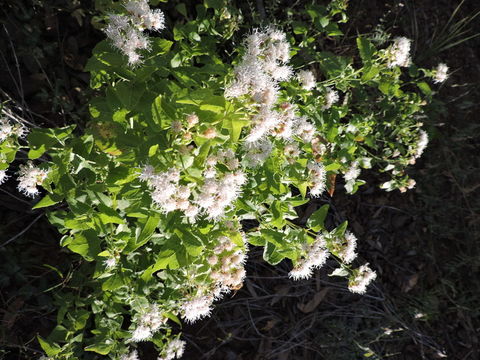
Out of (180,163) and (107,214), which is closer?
(180,163)

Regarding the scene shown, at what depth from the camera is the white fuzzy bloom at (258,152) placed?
5.37 feet

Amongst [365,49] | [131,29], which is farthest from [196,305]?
[365,49]

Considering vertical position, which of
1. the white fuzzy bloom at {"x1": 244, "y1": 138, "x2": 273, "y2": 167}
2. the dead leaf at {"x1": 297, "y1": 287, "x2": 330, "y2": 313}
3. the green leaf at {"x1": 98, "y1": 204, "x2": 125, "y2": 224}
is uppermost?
the white fuzzy bloom at {"x1": 244, "y1": 138, "x2": 273, "y2": 167}

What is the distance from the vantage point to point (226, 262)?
1724mm

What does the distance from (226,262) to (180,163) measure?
20.1 inches

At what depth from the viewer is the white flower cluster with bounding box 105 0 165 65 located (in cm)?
150

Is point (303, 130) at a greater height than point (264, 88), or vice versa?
point (264, 88)

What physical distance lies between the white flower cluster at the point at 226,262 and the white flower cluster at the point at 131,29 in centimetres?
83

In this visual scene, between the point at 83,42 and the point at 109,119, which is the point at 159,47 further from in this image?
the point at 83,42

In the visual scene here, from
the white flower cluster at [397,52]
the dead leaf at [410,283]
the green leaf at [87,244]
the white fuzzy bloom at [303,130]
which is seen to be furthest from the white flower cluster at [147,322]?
the dead leaf at [410,283]

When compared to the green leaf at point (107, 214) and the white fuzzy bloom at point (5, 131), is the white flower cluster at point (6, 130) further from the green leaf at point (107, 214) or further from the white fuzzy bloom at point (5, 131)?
the green leaf at point (107, 214)

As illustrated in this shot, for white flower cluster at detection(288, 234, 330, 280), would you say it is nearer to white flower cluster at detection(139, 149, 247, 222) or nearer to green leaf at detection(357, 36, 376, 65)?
white flower cluster at detection(139, 149, 247, 222)

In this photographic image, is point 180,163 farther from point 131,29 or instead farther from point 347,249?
point 347,249

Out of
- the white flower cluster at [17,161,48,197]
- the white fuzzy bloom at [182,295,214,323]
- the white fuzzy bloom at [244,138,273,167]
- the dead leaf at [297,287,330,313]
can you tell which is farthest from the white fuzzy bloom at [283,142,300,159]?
the dead leaf at [297,287,330,313]
